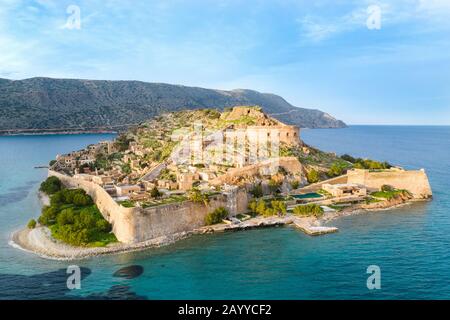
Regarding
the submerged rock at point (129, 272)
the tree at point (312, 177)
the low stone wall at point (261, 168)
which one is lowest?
the submerged rock at point (129, 272)

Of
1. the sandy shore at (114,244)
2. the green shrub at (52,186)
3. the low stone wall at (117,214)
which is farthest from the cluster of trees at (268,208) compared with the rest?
the green shrub at (52,186)

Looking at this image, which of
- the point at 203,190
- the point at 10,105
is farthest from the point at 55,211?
the point at 10,105

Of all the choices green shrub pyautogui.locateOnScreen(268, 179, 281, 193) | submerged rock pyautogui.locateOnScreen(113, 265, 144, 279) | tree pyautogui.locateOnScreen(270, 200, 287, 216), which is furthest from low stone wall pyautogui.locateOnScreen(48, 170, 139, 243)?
green shrub pyautogui.locateOnScreen(268, 179, 281, 193)

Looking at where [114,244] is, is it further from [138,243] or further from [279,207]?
[279,207]

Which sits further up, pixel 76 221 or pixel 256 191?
pixel 256 191

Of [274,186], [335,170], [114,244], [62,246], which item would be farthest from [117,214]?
[335,170]

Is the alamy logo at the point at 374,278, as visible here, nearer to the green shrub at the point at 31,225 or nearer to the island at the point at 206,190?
the island at the point at 206,190

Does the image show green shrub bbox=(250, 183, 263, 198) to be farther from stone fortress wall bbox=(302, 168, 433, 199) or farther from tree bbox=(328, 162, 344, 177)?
tree bbox=(328, 162, 344, 177)
